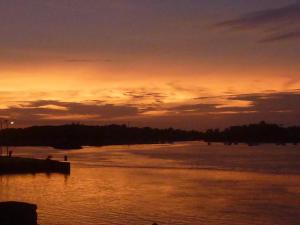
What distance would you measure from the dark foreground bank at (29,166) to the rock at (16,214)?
160ft

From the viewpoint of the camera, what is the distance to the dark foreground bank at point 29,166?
67062 mm

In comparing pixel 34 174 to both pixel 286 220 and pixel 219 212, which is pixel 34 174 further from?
pixel 286 220

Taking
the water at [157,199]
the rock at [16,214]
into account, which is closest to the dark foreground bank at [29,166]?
the water at [157,199]

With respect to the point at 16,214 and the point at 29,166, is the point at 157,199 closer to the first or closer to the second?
the point at 16,214

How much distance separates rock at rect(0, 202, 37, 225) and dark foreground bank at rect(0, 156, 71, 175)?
160 ft

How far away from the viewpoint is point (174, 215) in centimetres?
3484

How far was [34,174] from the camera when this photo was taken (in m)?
68.5

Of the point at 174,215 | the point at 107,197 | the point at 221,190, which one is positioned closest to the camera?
the point at 174,215

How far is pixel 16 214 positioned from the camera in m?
18.6

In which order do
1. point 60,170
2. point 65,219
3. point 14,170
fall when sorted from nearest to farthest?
point 65,219, point 14,170, point 60,170

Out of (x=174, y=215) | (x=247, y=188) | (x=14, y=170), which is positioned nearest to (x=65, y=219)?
(x=174, y=215)

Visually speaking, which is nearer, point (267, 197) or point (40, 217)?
point (40, 217)

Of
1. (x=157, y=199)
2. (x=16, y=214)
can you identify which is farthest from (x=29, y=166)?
(x=16, y=214)

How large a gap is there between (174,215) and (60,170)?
4081cm
